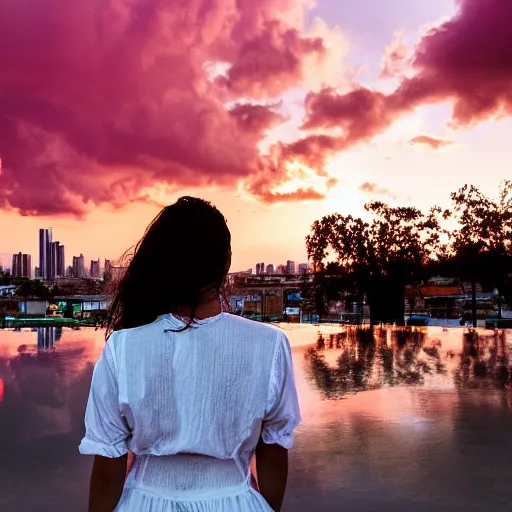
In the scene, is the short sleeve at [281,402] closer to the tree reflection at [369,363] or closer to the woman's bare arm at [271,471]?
the woman's bare arm at [271,471]

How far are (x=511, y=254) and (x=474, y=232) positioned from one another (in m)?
1.89

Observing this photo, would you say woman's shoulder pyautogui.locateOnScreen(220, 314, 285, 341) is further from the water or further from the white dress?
the water

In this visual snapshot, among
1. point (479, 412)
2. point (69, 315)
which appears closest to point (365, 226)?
point (69, 315)

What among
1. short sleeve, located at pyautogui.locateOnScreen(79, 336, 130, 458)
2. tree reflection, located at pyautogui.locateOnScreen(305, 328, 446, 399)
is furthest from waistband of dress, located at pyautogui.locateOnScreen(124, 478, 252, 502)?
tree reflection, located at pyautogui.locateOnScreen(305, 328, 446, 399)

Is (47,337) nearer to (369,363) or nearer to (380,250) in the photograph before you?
(369,363)

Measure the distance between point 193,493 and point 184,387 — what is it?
0.80ft

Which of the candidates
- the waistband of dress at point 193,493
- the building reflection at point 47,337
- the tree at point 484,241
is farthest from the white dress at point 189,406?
the tree at point 484,241

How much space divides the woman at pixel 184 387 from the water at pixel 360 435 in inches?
117

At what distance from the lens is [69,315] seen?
123ft

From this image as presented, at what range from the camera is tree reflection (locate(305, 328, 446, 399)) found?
9211mm

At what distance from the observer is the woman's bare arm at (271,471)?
1498 mm

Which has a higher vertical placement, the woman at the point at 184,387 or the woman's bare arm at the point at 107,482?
the woman at the point at 184,387

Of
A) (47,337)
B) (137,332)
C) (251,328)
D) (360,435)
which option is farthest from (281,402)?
(47,337)

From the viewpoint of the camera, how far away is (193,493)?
1.40 meters
